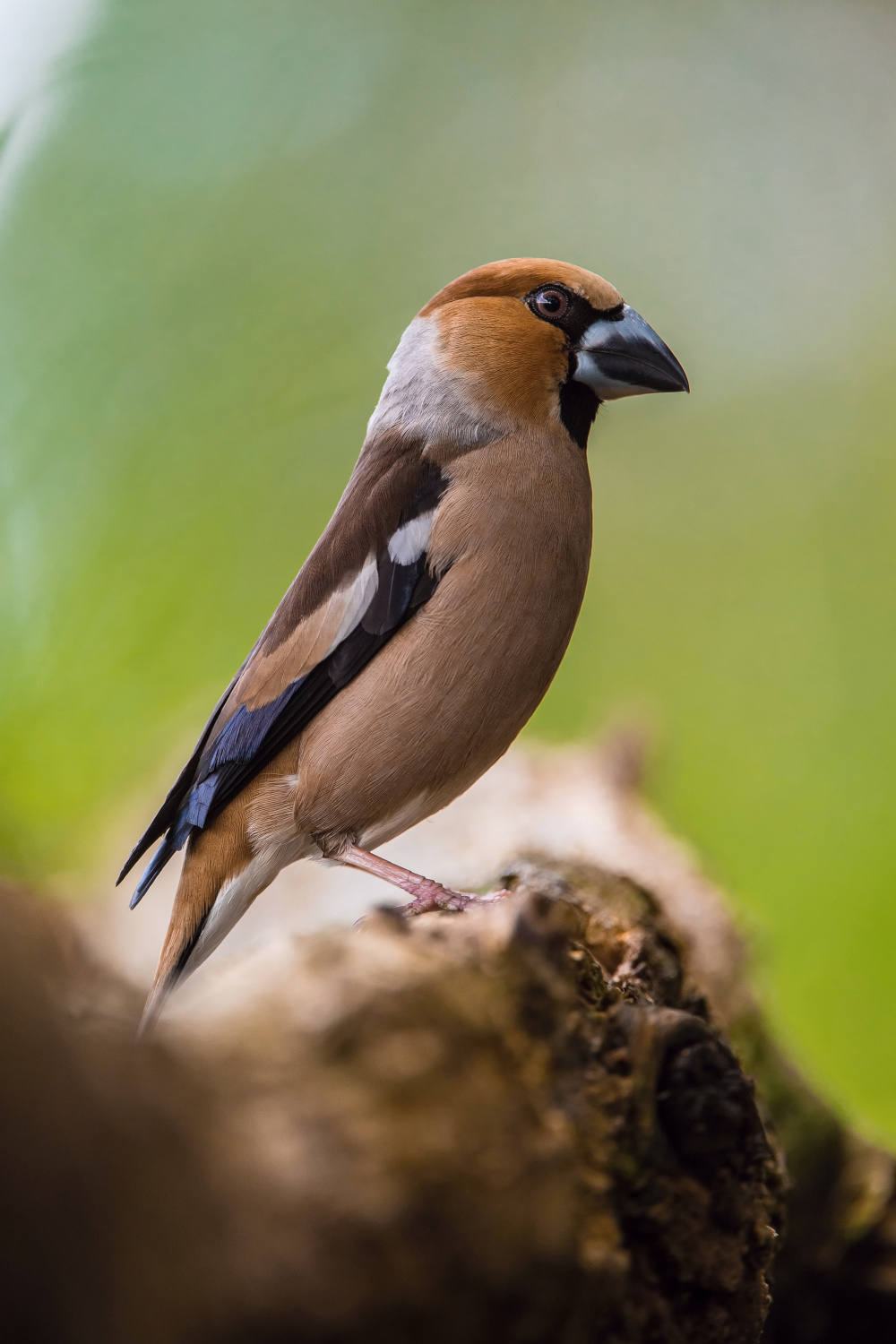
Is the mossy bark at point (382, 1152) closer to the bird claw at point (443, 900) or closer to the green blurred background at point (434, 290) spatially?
the bird claw at point (443, 900)

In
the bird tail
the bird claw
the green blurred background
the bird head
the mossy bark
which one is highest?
the green blurred background

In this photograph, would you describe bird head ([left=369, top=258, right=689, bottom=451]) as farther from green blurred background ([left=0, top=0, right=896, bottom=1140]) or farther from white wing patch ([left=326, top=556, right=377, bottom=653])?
green blurred background ([left=0, top=0, right=896, bottom=1140])

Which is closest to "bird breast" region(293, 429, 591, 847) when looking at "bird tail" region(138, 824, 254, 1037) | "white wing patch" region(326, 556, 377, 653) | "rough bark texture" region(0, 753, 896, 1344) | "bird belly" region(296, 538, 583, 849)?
"bird belly" region(296, 538, 583, 849)

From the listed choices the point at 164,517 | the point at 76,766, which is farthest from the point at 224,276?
the point at 76,766

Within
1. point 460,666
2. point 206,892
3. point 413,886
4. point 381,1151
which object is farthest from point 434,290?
point 381,1151

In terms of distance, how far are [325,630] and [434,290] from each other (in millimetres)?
4234

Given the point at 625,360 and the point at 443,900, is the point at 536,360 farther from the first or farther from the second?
the point at 443,900

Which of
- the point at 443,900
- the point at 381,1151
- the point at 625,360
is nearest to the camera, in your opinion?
the point at 381,1151

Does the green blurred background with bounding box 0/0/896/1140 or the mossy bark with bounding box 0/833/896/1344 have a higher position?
the green blurred background with bounding box 0/0/896/1140

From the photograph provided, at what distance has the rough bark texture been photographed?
0.93 meters

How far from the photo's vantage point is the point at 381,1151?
105 centimetres

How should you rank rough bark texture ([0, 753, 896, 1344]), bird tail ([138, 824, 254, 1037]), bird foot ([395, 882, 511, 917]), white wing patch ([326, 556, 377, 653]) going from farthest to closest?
bird tail ([138, 824, 254, 1037]) → white wing patch ([326, 556, 377, 653]) → bird foot ([395, 882, 511, 917]) → rough bark texture ([0, 753, 896, 1344])

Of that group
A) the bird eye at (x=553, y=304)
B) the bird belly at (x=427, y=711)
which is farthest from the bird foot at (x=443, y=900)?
the bird eye at (x=553, y=304)

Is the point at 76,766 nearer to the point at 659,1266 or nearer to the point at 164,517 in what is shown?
the point at 164,517
